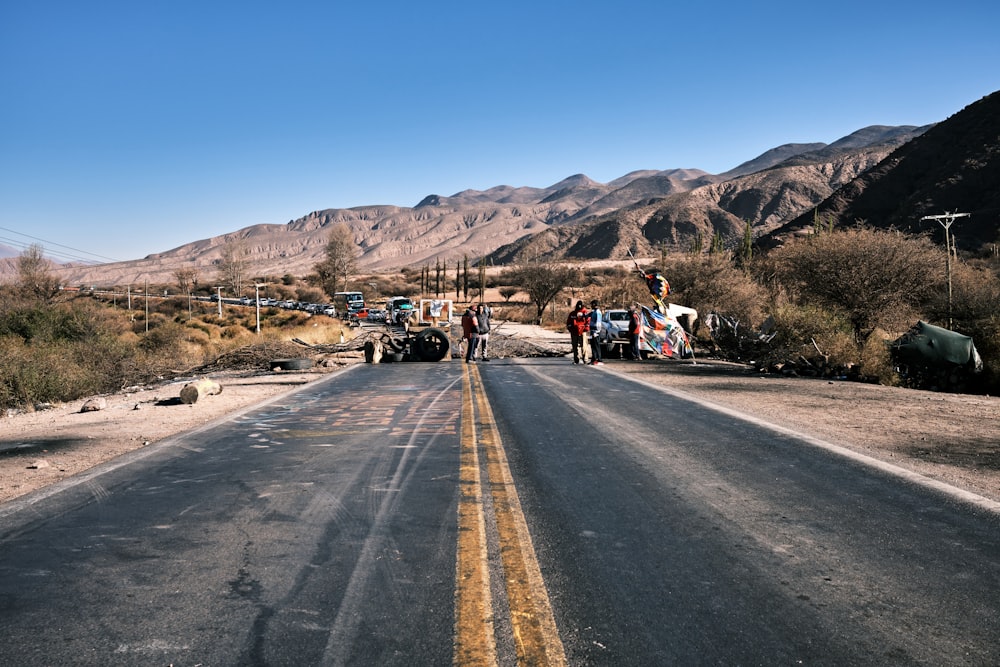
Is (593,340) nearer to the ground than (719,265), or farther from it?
nearer to the ground

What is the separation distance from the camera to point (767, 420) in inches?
417

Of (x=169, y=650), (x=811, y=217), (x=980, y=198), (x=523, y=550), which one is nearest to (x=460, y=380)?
(x=523, y=550)

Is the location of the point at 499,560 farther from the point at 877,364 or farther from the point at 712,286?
the point at 712,286

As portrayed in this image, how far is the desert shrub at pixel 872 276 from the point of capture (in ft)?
66.6

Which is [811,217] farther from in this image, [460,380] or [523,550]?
[523,550]

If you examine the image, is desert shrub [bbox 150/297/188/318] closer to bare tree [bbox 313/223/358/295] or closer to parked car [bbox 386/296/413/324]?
bare tree [bbox 313/223/358/295]

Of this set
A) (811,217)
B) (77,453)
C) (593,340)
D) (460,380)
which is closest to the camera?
(77,453)

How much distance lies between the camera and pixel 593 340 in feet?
73.5

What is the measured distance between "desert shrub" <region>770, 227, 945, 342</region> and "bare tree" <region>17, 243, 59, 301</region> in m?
60.9

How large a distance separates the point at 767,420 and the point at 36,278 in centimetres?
8216

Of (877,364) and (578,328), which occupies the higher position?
(578,328)

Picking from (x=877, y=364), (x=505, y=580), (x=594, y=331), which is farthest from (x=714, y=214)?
(x=505, y=580)

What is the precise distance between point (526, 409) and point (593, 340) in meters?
11.0

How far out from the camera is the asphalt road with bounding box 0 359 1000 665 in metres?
3.34
